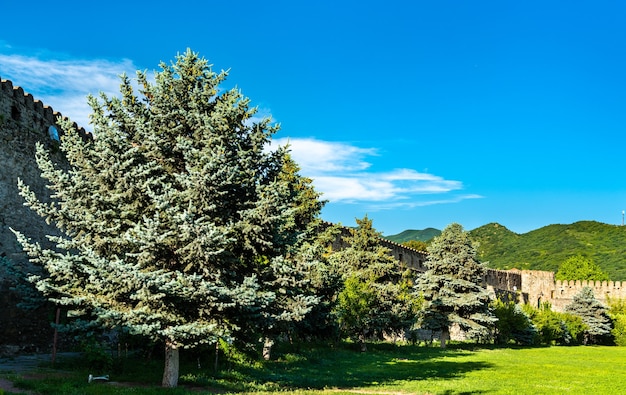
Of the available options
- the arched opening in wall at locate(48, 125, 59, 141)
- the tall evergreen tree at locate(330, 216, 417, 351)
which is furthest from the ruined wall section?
the arched opening in wall at locate(48, 125, 59, 141)

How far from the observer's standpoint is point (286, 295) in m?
14.6

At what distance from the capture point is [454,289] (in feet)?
121

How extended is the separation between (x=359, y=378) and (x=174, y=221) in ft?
29.2

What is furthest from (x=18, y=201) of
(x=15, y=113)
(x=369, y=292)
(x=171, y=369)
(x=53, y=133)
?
(x=369, y=292)

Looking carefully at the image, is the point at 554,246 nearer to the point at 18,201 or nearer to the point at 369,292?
the point at 369,292

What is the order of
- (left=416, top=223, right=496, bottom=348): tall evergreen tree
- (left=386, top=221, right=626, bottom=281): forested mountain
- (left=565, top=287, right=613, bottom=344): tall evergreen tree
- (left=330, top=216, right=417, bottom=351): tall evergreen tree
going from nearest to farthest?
1. (left=330, top=216, right=417, bottom=351): tall evergreen tree
2. (left=416, top=223, right=496, bottom=348): tall evergreen tree
3. (left=565, top=287, right=613, bottom=344): tall evergreen tree
4. (left=386, top=221, right=626, bottom=281): forested mountain

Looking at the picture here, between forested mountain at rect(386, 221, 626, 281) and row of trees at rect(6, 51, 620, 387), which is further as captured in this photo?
forested mountain at rect(386, 221, 626, 281)

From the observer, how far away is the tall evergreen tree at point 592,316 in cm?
5353

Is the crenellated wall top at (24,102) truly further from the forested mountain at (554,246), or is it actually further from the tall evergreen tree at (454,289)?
the forested mountain at (554,246)

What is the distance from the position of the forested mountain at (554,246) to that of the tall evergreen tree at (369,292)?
70.4 metres

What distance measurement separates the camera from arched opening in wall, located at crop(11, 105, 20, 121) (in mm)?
18484

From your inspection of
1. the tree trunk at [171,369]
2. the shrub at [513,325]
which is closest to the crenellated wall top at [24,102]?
the tree trunk at [171,369]

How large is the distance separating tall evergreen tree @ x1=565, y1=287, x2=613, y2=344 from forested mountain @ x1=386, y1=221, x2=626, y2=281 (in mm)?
44382

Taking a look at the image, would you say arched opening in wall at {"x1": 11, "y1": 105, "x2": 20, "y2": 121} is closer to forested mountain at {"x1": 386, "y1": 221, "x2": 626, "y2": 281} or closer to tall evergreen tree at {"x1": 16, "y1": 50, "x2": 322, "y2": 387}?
tall evergreen tree at {"x1": 16, "y1": 50, "x2": 322, "y2": 387}
